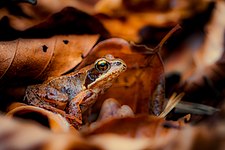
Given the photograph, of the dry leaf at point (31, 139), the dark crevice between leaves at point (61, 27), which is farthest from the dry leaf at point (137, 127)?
the dark crevice between leaves at point (61, 27)

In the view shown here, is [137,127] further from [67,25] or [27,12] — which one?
[27,12]

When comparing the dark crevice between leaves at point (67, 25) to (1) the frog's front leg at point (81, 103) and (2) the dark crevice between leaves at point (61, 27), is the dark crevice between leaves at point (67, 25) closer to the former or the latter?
(2) the dark crevice between leaves at point (61, 27)

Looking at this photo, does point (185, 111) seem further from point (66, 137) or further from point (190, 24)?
point (190, 24)

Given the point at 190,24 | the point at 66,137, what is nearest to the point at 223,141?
the point at 66,137

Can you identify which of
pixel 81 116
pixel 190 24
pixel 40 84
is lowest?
pixel 81 116

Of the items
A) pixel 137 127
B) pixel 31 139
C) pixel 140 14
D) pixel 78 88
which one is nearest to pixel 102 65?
pixel 78 88

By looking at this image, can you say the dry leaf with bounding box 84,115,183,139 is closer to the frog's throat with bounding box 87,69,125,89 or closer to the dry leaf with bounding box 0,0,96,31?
the frog's throat with bounding box 87,69,125,89

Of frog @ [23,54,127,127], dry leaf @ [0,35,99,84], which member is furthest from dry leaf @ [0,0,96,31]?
frog @ [23,54,127,127]
